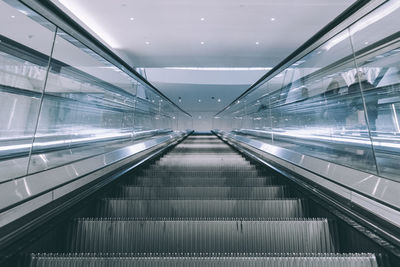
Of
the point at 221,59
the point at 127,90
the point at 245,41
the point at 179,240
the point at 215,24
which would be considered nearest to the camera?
the point at 179,240

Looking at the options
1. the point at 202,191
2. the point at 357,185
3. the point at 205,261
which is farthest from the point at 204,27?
the point at 205,261

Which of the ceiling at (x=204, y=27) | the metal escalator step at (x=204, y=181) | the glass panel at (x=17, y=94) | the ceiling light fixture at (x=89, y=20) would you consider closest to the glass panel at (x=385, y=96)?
the metal escalator step at (x=204, y=181)

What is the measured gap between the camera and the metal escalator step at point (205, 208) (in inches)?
95.5

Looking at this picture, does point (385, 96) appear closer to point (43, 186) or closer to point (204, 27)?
point (43, 186)

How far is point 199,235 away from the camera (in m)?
1.88

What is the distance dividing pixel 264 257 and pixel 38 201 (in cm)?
153

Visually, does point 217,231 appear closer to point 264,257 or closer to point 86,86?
point 264,257

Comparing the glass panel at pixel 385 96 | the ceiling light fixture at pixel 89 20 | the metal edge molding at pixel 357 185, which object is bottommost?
Answer: the metal edge molding at pixel 357 185

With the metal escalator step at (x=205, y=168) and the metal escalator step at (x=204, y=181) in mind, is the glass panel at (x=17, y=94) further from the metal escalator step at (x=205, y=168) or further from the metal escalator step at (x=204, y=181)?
the metal escalator step at (x=204, y=181)

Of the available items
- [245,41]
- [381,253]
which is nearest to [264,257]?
[381,253]

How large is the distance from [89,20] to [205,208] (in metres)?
10.2

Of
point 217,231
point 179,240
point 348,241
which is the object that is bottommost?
point 179,240

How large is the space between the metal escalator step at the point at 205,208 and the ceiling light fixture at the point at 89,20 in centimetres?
868

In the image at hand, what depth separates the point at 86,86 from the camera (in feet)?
25.4
